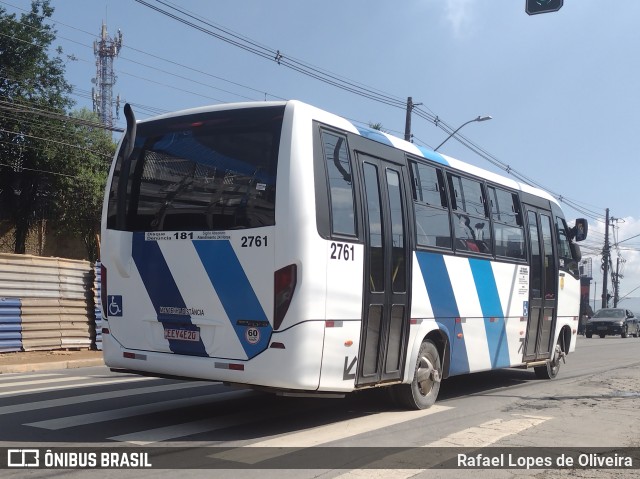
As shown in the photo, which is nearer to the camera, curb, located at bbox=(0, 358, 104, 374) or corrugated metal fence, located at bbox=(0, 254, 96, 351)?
curb, located at bbox=(0, 358, 104, 374)

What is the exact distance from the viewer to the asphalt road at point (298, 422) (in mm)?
6367

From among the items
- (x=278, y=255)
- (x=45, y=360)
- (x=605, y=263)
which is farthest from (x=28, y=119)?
(x=605, y=263)

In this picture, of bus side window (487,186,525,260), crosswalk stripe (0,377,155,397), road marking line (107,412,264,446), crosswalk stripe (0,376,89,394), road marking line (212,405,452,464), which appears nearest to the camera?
road marking line (212,405,452,464)

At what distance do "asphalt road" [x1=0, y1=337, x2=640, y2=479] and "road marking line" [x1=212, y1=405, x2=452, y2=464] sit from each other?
0.4 inches

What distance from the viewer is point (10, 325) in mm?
15914

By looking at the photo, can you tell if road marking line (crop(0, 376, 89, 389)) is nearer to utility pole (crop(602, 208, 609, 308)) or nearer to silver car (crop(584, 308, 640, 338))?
silver car (crop(584, 308, 640, 338))

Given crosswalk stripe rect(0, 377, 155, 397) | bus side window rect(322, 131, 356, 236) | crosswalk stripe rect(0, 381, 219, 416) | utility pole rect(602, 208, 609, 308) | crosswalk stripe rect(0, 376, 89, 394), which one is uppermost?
utility pole rect(602, 208, 609, 308)

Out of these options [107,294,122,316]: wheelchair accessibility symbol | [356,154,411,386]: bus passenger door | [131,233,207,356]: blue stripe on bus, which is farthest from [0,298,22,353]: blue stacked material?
[356,154,411,386]: bus passenger door

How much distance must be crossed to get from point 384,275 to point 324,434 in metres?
1.83

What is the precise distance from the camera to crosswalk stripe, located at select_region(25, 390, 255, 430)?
24.2ft

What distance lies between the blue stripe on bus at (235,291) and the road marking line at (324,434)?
886 millimetres

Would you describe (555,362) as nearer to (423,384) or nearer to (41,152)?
(423,384)

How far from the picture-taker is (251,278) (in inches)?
275

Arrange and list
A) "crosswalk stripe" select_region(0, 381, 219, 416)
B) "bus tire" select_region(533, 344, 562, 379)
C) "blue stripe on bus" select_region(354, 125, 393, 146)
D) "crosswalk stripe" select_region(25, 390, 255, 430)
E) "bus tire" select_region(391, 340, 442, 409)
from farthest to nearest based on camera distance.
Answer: "bus tire" select_region(533, 344, 562, 379) < "bus tire" select_region(391, 340, 442, 409) < "crosswalk stripe" select_region(0, 381, 219, 416) < "blue stripe on bus" select_region(354, 125, 393, 146) < "crosswalk stripe" select_region(25, 390, 255, 430)
